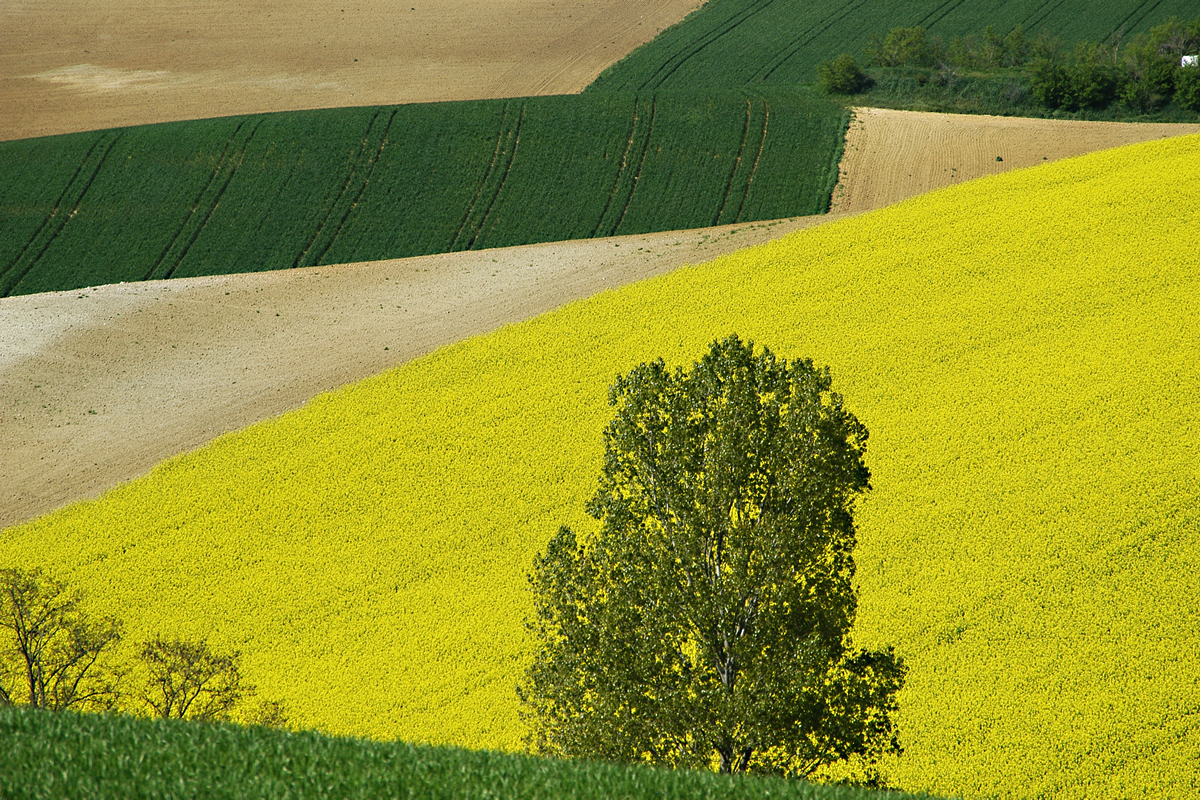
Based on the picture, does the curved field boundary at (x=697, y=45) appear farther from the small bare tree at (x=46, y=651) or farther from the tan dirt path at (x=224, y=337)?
the small bare tree at (x=46, y=651)

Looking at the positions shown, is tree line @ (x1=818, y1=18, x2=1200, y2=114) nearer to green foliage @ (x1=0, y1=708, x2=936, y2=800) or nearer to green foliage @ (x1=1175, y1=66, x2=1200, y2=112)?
green foliage @ (x1=1175, y1=66, x2=1200, y2=112)

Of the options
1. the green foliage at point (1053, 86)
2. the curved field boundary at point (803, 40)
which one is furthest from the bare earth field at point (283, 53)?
the green foliage at point (1053, 86)

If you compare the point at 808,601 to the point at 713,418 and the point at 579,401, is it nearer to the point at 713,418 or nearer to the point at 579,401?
the point at 713,418

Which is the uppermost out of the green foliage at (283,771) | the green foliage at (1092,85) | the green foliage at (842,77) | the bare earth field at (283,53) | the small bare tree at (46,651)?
the bare earth field at (283,53)

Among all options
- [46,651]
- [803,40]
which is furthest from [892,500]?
[803,40]

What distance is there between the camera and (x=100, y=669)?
89.3 ft

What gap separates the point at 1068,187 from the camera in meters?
48.7

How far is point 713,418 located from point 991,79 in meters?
63.1

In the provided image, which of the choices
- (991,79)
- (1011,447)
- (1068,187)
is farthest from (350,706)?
(991,79)

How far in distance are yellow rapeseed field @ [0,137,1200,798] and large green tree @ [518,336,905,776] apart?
5.91 meters

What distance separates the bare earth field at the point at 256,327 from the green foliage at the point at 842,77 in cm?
1321

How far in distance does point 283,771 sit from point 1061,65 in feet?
234

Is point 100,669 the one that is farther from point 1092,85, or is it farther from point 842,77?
point 1092,85

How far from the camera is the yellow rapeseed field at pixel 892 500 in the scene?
24172mm
